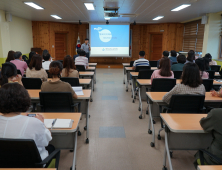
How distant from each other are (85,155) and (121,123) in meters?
1.25

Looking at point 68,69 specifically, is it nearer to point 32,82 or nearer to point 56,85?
point 32,82

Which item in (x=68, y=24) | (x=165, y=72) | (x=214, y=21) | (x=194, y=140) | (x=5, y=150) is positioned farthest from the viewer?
Result: (x=68, y=24)

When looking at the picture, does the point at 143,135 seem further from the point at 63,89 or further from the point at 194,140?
the point at 63,89

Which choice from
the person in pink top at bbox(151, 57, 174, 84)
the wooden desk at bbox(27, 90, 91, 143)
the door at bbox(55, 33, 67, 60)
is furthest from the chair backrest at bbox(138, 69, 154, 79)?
the door at bbox(55, 33, 67, 60)

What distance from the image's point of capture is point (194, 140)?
2.23m

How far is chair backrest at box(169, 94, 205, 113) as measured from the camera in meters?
2.51

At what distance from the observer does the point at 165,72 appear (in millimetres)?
3699

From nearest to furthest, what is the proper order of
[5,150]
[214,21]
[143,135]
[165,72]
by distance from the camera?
[5,150], [143,135], [165,72], [214,21]

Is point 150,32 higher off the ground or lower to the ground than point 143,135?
higher

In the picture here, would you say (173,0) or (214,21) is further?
(214,21)

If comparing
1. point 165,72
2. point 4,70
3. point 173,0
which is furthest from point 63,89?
point 173,0

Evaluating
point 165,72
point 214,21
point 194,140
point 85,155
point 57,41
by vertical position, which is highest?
point 214,21

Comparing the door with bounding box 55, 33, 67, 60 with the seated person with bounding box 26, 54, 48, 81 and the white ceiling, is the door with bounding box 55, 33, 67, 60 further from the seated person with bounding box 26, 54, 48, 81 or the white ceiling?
the seated person with bounding box 26, 54, 48, 81

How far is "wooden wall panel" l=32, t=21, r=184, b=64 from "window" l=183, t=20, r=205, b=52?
0.44m
